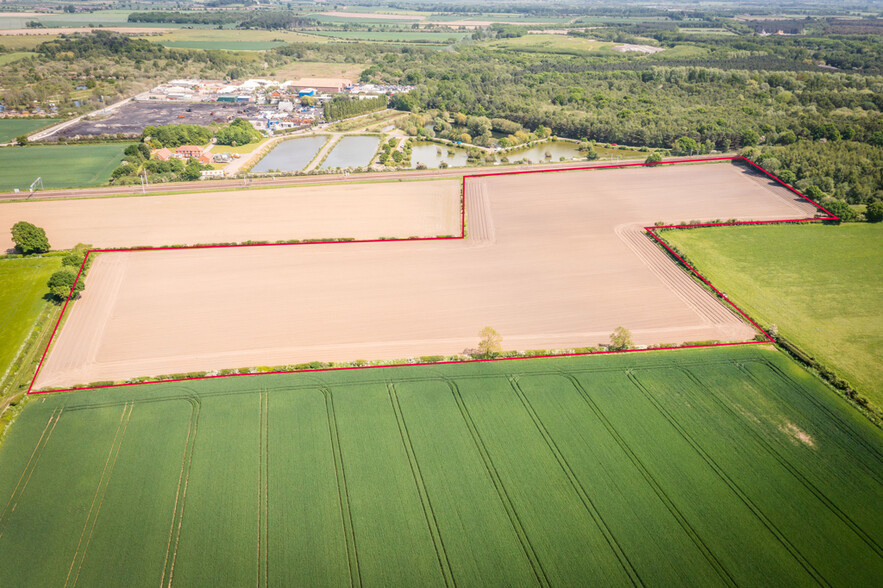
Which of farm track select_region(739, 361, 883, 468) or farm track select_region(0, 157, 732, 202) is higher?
farm track select_region(0, 157, 732, 202)

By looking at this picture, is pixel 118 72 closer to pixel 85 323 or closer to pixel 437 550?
pixel 85 323

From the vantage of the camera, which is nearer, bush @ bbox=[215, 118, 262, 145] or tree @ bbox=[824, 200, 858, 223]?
tree @ bbox=[824, 200, 858, 223]

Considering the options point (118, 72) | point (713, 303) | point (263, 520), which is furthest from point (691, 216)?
point (118, 72)

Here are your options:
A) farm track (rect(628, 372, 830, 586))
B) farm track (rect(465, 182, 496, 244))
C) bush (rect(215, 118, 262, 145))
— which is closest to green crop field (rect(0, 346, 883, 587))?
farm track (rect(628, 372, 830, 586))

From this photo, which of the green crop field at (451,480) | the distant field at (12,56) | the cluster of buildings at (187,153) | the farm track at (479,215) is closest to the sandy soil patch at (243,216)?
the farm track at (479,215)

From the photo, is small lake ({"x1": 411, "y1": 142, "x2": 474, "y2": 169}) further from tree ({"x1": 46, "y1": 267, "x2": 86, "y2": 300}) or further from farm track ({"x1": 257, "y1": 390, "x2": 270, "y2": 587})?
farm track ({"x1": 257, "y1": 390, "x2": 270, "y2": 587})

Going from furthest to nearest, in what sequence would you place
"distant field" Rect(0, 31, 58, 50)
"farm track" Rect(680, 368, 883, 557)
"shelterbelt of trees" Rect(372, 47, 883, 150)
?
"distant field" Rect(0, 31, 58, 50)
"shelterbelt of trees" Rect(372, 47, 883, 150)
"farm track" Rect(680, 368, 883, 557)
